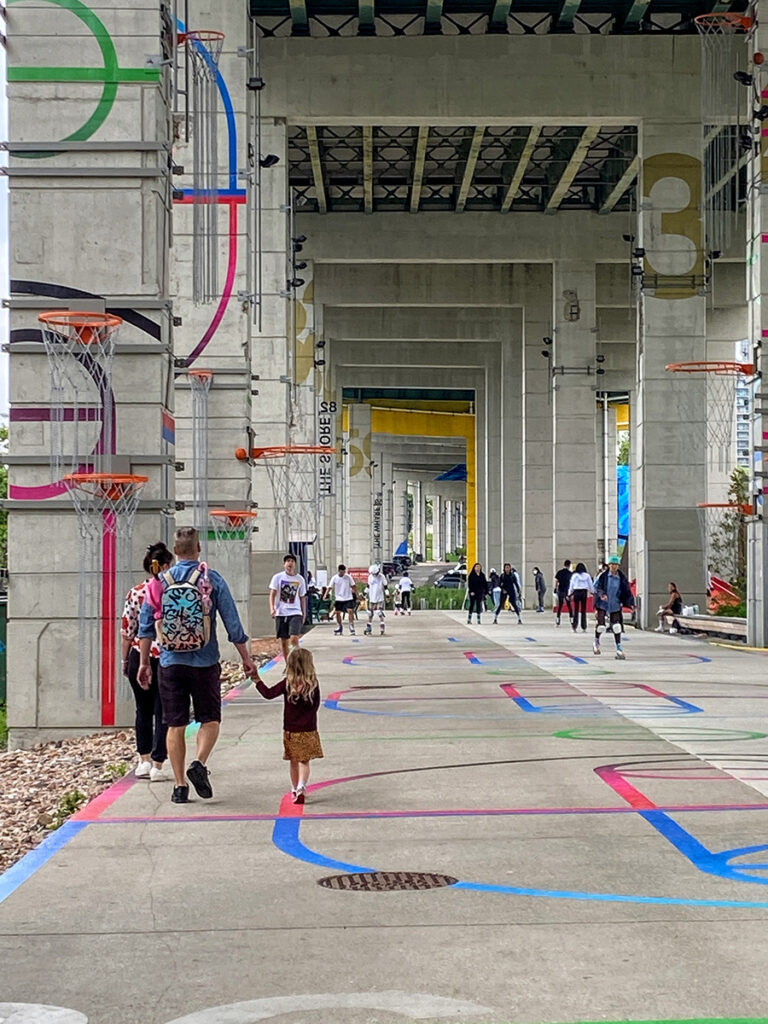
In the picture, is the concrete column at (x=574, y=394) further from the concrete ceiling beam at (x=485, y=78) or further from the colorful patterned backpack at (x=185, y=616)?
the colorful patterned backpack at (x=185, y=616)

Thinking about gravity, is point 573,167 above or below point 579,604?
above

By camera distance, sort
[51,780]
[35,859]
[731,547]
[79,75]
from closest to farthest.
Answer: [35,859] < [51,780] < [79,75] < [731,547]

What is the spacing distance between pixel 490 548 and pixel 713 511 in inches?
1015

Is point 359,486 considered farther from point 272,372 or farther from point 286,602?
point 286,602

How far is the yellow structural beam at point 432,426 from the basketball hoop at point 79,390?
78.9 m

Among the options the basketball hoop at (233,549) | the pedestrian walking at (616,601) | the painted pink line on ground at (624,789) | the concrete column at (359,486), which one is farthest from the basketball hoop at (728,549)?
the concrete column at (359,486)

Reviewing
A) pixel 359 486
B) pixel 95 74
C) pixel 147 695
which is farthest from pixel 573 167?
pixel 359 486

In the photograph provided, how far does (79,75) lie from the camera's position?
52.1 feet

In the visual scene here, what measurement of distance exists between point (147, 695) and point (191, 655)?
51.3 inches

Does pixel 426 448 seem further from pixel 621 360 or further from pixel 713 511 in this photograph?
pixel 713 511

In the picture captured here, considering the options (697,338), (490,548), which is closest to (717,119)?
(697,338)

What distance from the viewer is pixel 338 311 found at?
67062mm

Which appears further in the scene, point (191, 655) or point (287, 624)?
point (287, 624)

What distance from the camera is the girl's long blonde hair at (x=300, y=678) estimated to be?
9.91 m
